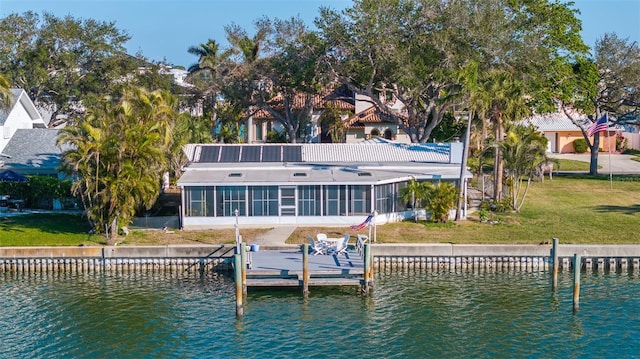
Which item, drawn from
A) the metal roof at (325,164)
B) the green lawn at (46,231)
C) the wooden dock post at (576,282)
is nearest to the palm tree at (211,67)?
the metal roof at (325,164)

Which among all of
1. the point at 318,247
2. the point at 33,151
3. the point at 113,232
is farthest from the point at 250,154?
the point at 33,151

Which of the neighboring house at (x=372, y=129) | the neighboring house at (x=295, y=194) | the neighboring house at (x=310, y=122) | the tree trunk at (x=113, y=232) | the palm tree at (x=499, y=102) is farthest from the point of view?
the neighboring house at (x=310, y=122)

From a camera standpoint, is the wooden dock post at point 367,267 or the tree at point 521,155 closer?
the wooden dock post at point 367,267

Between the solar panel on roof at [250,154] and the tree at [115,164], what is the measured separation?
25.7 ft

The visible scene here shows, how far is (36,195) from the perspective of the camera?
150ft

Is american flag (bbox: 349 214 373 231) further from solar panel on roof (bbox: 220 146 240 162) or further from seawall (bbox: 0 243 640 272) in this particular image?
solar panel on roof (bbox: 220 146 240 162)

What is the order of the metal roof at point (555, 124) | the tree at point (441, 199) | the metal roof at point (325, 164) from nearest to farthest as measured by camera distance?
the tree at point (441, 199)
the metal roof at point (325, 164)
the metal roof at point (555, 124)

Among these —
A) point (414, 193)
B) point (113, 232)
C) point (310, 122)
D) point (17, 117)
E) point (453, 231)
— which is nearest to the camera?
point (113, 232)

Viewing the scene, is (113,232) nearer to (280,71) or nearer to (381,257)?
(381,257)

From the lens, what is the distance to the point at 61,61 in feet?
223

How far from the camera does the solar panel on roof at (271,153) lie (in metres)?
45.6

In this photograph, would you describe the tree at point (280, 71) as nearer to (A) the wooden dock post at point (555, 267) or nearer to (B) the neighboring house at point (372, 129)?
(B) the neighboring house at point (372, 129)

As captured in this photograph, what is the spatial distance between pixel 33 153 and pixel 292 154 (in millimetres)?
19018

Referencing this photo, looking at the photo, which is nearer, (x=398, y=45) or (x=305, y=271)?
(x=305, y=271)
